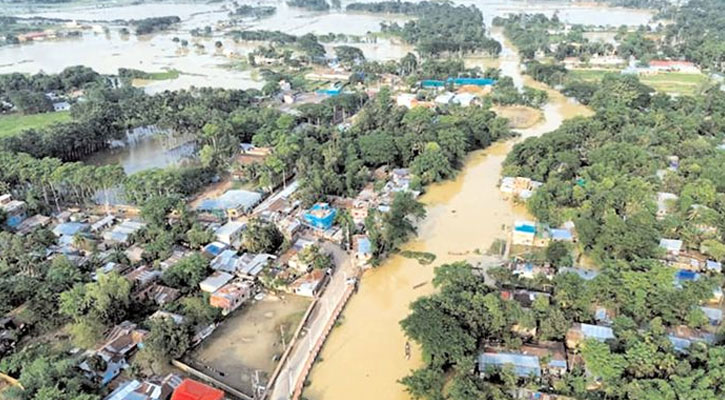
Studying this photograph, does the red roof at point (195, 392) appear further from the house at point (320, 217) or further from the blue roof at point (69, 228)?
the blue roof at point (69, 228)

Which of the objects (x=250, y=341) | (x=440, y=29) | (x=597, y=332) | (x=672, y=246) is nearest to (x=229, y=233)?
(x=250, y=341)

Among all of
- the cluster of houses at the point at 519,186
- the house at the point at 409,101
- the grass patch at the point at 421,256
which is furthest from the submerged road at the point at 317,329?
the house at the point at 409,101

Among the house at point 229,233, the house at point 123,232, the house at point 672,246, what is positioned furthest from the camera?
the house at point 123,232

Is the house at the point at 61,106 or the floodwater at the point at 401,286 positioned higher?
the house at the point at 61,106

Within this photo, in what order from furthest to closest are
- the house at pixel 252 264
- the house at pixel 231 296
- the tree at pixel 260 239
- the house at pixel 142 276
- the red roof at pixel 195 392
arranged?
the tree at pixel 260 239, the house at pixel 252 264, the house at pixel 142 276, the house at pixel 231 296, the red roof at pixel 195 392

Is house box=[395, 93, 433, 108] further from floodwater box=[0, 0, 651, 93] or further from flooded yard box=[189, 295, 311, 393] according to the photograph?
flooded yard box=[189, 295, 311, 393]

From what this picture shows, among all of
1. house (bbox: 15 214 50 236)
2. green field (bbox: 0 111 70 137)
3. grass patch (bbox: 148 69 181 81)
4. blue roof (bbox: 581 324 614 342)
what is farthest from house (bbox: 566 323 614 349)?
grass patch (bbox: 148 69 181 81)
